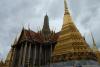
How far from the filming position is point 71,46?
108 feet

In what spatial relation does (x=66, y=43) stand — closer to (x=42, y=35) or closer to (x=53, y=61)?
(x=53, y=61)

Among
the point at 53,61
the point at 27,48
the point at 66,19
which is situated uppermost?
the point at 66,19

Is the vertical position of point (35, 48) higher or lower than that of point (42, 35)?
lower

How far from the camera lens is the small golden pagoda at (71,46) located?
31.5m

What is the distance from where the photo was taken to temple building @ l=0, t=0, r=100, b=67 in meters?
31.5

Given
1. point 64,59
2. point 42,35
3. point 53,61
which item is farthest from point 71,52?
point 42,35

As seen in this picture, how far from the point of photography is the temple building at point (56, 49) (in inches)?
1240

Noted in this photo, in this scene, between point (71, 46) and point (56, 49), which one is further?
point (56, 49)

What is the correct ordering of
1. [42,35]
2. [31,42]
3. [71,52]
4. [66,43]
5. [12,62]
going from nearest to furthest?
[71,52] → [66,43] → [31,42] → [12,62] → [42,35]

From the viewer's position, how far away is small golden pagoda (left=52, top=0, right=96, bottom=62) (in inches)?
1242

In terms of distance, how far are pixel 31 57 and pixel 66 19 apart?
1141 cm

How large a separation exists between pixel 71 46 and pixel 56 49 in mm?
3699

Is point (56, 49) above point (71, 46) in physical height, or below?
below

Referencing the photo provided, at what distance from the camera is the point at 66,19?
39.3 metres
